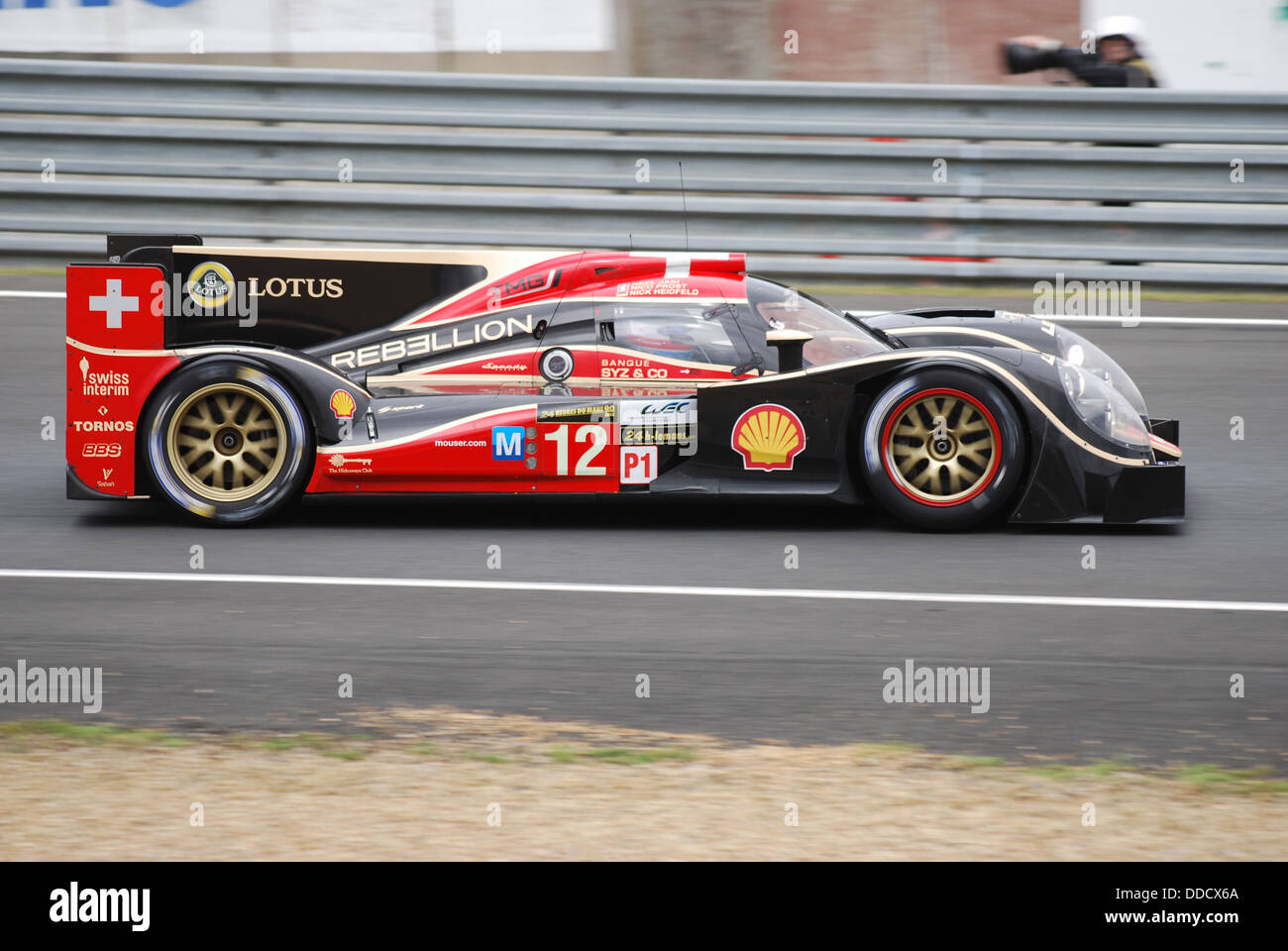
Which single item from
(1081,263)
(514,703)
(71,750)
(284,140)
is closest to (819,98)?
(1081,263)

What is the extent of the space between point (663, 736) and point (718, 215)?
7.08 metres

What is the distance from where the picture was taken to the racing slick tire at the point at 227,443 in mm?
7449

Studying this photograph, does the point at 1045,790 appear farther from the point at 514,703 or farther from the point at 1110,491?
the point at 1110,491

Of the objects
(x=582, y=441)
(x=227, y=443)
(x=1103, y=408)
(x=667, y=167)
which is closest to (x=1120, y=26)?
(x=667, y=167)

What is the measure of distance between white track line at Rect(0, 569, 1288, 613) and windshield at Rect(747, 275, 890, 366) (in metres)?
1.28

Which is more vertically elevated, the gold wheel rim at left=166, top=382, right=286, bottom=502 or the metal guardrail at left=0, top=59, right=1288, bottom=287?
the metal guardrail at left=0, top=59, right=1288, bottom=287

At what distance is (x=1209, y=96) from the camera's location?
38.4 ft

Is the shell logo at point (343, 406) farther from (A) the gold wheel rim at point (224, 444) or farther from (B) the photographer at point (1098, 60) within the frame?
(B) the photographer at point (1098, 60)

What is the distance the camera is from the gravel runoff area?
4.29 m

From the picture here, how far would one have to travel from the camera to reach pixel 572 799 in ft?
15.2

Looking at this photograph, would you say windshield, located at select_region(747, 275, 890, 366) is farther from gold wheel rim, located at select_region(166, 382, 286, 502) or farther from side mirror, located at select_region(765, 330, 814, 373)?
gold wheel rim, located at select_region(166, 382, 286, 502)

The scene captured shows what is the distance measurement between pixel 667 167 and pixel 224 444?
522cm
